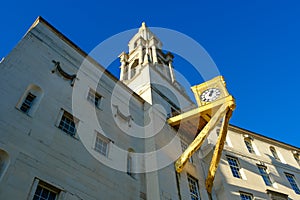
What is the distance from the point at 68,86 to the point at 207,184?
10.6m

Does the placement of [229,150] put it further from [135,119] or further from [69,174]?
[69,174]

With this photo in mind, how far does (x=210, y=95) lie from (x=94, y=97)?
7.93 m

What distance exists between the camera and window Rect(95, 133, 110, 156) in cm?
1405

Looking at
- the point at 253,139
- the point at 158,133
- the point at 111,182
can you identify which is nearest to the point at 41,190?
the point at 111,182

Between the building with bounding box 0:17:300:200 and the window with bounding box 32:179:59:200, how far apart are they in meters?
0.03

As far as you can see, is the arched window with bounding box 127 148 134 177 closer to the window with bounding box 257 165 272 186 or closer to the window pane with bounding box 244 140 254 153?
the window with bounding box 257 165 272 186

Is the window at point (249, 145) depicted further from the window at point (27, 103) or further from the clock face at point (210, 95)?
the window at point (27, 103)

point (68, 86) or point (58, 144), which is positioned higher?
point (68, 86)

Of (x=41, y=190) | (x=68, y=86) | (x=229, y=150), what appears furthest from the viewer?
(x=229, y=150)

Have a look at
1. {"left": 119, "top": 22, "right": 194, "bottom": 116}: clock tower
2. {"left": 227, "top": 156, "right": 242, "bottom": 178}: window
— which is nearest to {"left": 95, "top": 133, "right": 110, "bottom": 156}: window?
{"left": 119, "top": 22, "right": 194, "bottom": 116}: clock tower

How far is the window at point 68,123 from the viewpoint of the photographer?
13.2m

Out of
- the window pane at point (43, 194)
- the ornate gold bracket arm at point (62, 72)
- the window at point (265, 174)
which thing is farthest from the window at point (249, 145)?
the window pane at point (43, 194)

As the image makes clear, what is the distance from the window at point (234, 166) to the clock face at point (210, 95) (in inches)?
260

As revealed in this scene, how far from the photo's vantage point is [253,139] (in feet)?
92.5
